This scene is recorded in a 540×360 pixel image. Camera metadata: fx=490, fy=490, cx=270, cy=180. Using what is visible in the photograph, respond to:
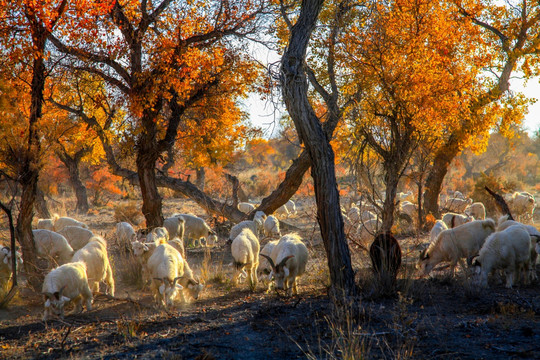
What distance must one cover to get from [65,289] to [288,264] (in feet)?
12.6

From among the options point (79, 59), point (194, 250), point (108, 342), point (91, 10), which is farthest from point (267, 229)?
point (108, 342)

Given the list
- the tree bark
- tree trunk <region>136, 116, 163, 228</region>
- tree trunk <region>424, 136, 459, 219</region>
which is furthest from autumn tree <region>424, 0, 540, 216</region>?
the tree bark

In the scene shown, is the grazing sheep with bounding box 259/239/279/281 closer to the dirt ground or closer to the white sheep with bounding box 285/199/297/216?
the dirt ground

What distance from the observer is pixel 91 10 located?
1000 cm

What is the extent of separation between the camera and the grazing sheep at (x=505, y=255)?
9023mm

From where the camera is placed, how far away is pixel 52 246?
10875mm

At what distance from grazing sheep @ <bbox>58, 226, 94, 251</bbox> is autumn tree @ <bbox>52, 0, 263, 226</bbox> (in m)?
1.99

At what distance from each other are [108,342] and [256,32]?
29.4ft

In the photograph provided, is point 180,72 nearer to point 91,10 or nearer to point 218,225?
point 91,10

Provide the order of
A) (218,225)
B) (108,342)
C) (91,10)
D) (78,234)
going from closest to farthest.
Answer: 1. (108,342)
2. (91,10)
3. (78,234)
4. (218,225)

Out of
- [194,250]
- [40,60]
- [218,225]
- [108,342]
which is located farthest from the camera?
[218,225]

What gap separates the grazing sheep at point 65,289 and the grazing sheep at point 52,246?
2.63 metres

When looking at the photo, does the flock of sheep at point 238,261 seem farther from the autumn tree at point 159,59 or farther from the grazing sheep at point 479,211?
the grazing sheep at point 479,211

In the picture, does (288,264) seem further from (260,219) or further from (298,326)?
(260,219)
